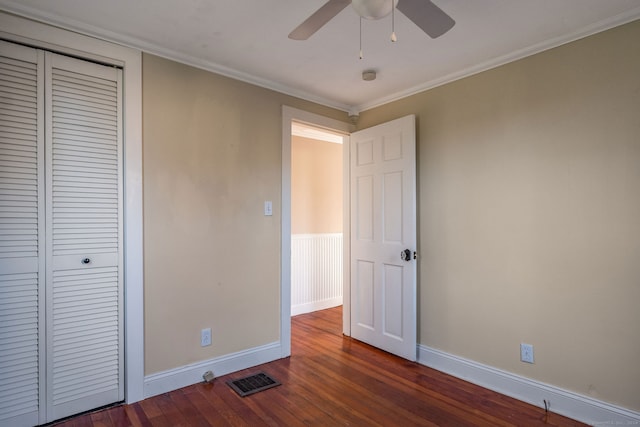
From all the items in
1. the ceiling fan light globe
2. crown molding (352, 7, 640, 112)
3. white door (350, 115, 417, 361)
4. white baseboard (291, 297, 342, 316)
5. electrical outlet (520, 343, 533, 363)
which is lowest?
white baseboard (291, 297, 342, 316)

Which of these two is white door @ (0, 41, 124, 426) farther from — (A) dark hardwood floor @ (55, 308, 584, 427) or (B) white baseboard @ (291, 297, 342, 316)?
(B) white baseboard @ (291, 297, 342, 316)

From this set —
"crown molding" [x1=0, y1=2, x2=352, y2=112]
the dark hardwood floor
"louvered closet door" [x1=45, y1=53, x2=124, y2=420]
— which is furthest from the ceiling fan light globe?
the dark hardwood floor

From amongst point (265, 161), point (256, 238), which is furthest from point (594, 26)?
point (256, 238)

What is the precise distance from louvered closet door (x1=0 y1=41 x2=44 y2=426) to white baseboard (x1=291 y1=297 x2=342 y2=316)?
2.60 metres

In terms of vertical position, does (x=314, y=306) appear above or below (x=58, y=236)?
below

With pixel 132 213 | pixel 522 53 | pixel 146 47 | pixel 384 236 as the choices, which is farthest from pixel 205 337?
pixel 522 53

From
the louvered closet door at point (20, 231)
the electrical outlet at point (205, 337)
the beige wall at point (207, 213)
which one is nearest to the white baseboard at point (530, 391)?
the beige wall at point (207, 213)

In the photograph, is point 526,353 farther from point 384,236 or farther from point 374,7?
point 374,7

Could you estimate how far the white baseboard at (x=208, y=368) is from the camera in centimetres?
225

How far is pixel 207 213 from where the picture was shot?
2.50 meters

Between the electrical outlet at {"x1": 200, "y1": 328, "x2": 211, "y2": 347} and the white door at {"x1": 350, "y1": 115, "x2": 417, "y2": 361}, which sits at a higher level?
the white door at {"x1": 350, "y1": 115, "x2": 417, "y2": 361}

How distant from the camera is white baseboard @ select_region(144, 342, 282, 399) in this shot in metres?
2.25

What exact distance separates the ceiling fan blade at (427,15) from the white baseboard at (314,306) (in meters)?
3.35

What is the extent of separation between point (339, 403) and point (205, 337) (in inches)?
41.6
